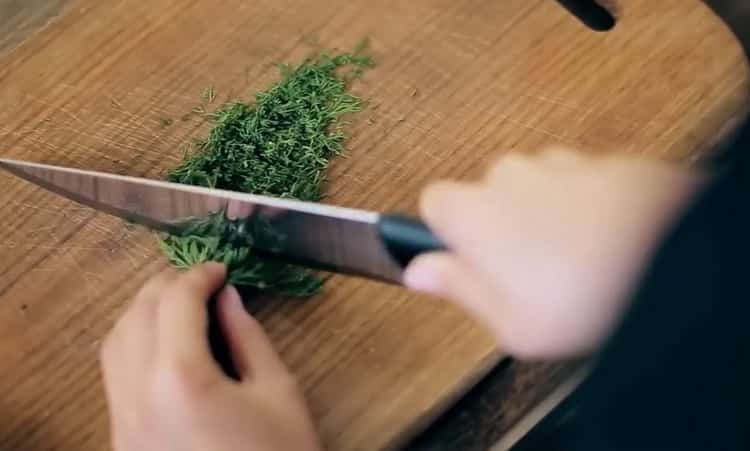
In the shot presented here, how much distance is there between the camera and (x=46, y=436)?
934mm

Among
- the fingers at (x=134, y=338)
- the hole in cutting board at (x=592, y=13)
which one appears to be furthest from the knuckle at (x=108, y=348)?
the hole in cutting board at (x=592, y=13)

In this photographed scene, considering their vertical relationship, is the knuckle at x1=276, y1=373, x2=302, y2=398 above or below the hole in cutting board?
below

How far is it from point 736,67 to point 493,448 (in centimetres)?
50

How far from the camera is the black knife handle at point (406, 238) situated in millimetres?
744

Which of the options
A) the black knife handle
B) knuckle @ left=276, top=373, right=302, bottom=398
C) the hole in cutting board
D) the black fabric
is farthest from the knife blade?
the hole in cutting board

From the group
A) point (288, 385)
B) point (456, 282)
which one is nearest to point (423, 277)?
point (456, 282)

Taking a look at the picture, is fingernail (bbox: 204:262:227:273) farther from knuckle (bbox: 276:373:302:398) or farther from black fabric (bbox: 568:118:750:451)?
black fabric (bbox: 568:118:750:451)

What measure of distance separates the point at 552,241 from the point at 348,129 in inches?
16.8

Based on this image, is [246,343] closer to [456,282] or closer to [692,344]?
[456,282]

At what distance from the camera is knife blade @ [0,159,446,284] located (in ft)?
Result: 2.55

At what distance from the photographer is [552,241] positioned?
0.63m

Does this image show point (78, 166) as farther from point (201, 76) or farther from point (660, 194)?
point (660, 194)

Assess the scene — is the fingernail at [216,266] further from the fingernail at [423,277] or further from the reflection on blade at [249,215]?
the fingernail at [423,277]

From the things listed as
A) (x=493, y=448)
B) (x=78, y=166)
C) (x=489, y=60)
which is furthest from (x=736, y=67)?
(x=78, y=166)
